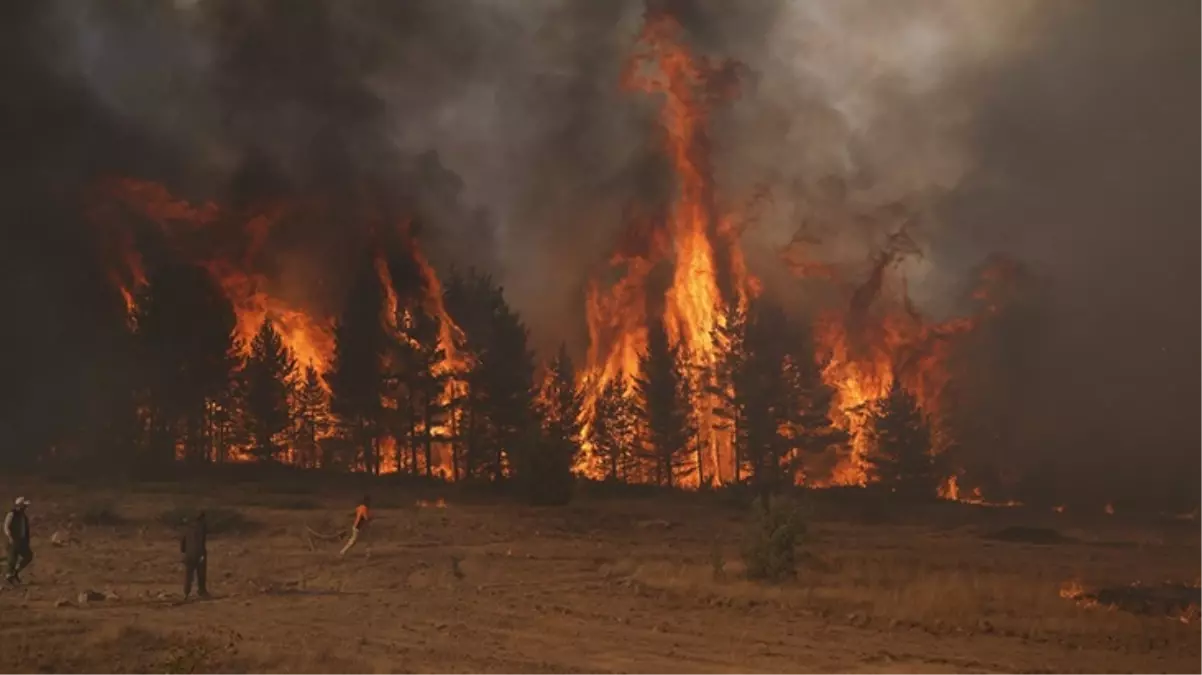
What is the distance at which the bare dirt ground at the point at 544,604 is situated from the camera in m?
15.3

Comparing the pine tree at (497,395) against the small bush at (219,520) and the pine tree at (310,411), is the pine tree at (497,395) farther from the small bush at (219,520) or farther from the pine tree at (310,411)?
the small bush at (219,520)

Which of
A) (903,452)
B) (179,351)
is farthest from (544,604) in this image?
(179,351)

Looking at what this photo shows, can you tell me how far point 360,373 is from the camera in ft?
198

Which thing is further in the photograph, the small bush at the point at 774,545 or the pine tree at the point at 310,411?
the pine tree at the point at 310,411

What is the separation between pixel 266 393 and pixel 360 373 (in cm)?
571

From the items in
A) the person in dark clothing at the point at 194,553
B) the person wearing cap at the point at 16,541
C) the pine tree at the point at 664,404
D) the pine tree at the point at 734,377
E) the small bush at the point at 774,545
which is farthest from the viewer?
the pine tree at the point at 664,404

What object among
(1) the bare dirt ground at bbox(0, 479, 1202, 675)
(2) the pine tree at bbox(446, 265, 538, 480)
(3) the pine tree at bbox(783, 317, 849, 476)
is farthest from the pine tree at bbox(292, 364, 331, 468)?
(3) the pine tree at bbox(783, 317, 849, 476)

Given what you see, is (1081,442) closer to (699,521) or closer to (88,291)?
(699,521)

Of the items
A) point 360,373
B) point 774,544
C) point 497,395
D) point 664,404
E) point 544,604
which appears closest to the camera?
point 544,604

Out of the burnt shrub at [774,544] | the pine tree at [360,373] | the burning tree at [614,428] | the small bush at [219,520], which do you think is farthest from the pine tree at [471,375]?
the burnt shrub at [774,544]

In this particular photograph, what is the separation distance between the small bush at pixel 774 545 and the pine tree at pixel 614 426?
133ft

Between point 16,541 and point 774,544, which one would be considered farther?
point 774,544

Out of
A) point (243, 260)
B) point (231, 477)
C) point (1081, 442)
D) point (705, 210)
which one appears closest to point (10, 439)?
point (231, 477)

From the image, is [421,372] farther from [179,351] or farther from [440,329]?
[179,351]
